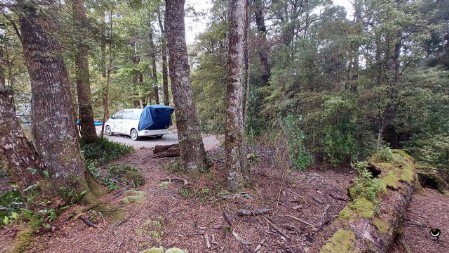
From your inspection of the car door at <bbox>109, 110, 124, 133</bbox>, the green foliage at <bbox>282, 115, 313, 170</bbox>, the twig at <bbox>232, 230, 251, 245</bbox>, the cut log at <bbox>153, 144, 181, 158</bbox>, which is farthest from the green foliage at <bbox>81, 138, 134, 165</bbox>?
the green foliage at <bbox>282, 115, 313, 170</bbox>

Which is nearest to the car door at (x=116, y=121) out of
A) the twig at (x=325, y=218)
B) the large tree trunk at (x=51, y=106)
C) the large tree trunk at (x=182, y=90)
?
the large tree trunk at (x=182, y=90)

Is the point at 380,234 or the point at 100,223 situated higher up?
the point at 100,223

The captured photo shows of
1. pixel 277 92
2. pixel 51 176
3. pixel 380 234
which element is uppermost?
pixel 277 92

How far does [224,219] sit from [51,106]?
3153 mm

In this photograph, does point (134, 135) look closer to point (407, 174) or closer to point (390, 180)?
point (390, 180)

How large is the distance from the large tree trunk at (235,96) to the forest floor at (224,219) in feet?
1.58

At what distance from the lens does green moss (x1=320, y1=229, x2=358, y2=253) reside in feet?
8.48

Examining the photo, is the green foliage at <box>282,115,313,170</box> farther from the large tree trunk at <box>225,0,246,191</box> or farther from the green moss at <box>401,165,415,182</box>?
the large tree trunk at <box>225,0,246,191</box>

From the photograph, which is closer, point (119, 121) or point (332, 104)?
point (332, 104)

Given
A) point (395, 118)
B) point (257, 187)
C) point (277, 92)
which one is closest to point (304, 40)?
point (277, 92)

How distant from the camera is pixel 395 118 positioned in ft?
23.8

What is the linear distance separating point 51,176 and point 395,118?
906cm

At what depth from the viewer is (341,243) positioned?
2703 mm

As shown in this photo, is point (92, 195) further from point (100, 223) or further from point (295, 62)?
point (295, 62)
